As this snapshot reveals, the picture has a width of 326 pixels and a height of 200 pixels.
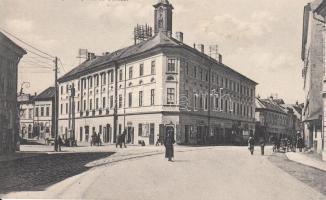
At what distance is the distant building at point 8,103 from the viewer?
1830cm

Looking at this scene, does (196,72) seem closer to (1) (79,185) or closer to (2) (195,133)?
(2) (195,133)

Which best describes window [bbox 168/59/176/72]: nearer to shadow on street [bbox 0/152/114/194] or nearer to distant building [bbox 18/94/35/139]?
distant building [bbox 18/94/35/139]

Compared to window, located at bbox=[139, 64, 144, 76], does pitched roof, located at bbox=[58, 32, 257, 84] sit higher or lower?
higher

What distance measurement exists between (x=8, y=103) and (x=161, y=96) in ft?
45.9

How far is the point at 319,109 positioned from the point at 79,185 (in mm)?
13743

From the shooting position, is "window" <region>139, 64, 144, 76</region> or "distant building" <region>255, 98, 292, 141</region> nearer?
"window" <region>139, 64, 144, 76</region>

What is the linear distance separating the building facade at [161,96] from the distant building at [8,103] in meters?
9.73

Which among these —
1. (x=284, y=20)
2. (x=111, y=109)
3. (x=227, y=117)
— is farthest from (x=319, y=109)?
(x=111, y=109)

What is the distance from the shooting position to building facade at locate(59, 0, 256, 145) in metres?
32.8

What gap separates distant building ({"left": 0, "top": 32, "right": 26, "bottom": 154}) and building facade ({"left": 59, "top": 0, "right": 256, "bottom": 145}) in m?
9.73

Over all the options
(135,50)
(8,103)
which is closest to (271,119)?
(135,50)


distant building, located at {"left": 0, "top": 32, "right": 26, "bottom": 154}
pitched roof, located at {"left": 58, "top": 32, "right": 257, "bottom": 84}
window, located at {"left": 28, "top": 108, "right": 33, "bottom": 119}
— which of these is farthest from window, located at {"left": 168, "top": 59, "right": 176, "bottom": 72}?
window, located at {"left": 28, "top": 108, "right": 33, "bottom": 119}

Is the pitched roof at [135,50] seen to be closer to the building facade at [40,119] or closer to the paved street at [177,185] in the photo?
the building facade at [40,119]

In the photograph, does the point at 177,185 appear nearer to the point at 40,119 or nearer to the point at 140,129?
the point at 140,129
